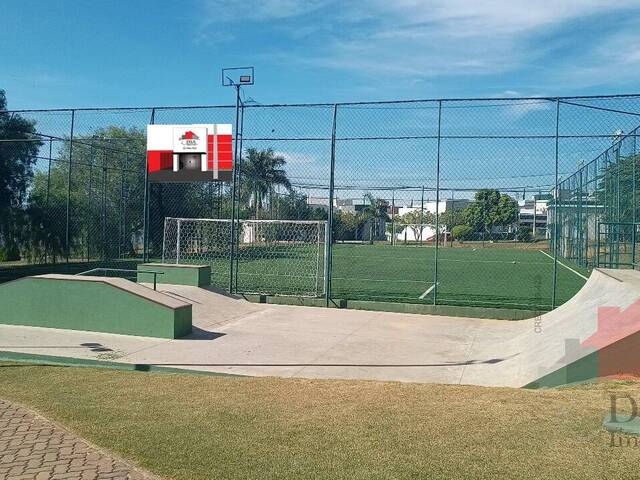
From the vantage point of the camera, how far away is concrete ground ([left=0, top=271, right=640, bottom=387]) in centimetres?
836

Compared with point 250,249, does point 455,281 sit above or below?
below

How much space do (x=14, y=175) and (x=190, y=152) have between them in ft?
29.1

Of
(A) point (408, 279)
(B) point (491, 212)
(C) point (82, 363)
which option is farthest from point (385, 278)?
(C) point (82, 363)

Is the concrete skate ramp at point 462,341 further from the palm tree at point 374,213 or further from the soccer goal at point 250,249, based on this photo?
the palm tree at point 374,213

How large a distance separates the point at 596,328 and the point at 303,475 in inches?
199

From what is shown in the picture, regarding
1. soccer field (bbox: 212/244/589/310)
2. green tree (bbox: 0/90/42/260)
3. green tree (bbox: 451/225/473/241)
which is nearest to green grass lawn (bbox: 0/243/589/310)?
soccer field (bbox: 212/244/589/310)

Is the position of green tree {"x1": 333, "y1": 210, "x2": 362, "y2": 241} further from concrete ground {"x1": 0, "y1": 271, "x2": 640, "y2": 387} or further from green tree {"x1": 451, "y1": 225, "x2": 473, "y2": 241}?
concrete ground {"x1": 0, "y1": 271, "x2": 640, "y2": 387}

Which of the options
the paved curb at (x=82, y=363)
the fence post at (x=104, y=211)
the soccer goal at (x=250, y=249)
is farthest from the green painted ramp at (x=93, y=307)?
the fence post at (x=104, y=211)

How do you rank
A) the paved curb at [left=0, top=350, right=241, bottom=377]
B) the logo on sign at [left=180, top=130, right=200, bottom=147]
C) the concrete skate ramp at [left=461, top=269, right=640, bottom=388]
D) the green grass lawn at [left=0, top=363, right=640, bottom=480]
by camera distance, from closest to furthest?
1. the green grass lawn at [left=0, top=363, right=640, bottom=480]
2. the concrete skate ramp at [left=461, top=269, right=640, bottom=388]
3. the paved curb at [left=0, top=350, right=241, bottom=377]
4. the logo on sign at [left=180, top=130, right=200, bottom=147]

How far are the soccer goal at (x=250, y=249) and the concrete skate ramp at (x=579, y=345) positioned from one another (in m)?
6.51

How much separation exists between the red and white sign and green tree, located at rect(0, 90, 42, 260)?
695 centimetres

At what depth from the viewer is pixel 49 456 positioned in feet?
16.2

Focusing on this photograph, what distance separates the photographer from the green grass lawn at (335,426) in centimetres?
450

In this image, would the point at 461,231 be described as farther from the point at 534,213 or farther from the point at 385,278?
the point at 385,278
